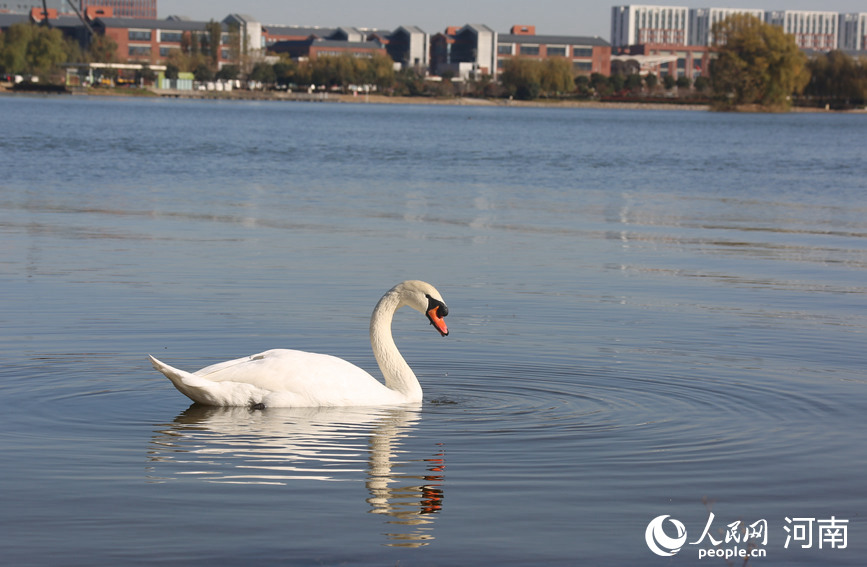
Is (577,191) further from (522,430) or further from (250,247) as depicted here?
(522,430)

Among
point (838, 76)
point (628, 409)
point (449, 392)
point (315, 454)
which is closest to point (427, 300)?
point (449, 392)

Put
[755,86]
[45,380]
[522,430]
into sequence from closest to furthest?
[522,430] < [45,380] < [755,86]

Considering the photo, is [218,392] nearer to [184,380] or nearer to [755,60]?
[184,380]

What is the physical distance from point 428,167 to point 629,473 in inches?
1390

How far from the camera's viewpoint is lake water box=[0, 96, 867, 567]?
20.0 feet

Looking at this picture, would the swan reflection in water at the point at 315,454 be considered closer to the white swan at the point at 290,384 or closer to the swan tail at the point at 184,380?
the white swan at the point at 290,384

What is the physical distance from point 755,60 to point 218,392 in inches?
5873

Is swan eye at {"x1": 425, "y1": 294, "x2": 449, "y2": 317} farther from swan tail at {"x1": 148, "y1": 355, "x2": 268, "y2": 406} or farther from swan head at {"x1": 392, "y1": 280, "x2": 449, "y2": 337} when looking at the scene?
swan tail at {"x1": 148, "y1": 355, "x2": 268, "y2": 406}

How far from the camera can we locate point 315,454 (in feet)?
24.4

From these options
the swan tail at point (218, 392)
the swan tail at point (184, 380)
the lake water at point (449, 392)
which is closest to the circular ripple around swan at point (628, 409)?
the lake water at point (449, 392)

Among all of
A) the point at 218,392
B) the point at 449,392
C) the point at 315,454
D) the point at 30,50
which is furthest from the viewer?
the point at 30,50

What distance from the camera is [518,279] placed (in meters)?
15.3

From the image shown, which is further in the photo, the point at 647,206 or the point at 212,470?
the point at 647,206

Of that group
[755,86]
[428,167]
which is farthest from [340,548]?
[755,86]
